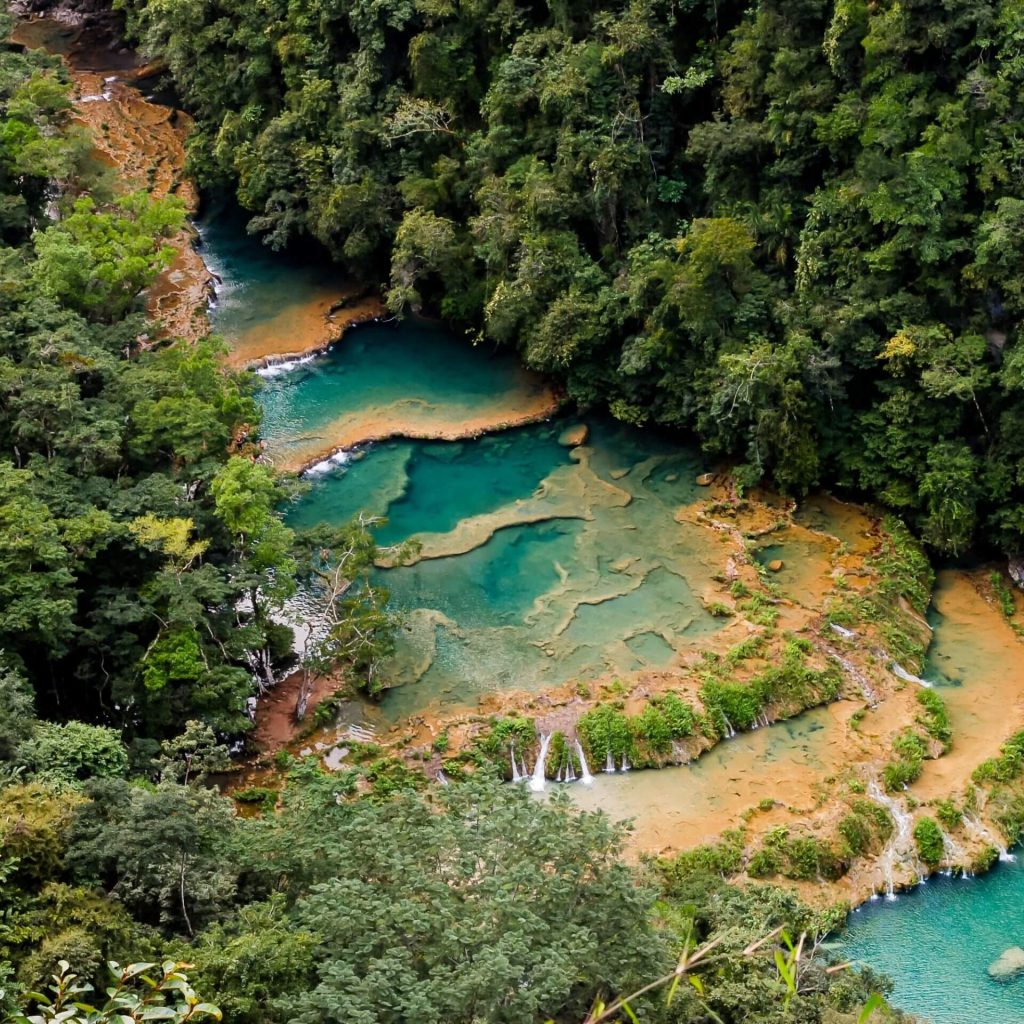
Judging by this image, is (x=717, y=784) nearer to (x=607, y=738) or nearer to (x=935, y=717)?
(x=607, y=738)

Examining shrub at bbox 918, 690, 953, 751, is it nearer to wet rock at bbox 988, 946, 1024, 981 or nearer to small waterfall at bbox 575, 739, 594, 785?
wet rock at bbox 988, 946, 1024, 981

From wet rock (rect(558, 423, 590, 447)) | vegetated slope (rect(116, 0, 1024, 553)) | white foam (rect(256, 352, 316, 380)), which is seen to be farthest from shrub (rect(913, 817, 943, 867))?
white foam (rect(256, 352, 316, 380))

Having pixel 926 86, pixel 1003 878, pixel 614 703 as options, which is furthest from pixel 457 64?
pixel 1003 878

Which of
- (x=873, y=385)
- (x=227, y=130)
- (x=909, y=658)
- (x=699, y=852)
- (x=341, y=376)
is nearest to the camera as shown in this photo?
(x=699, y=852)

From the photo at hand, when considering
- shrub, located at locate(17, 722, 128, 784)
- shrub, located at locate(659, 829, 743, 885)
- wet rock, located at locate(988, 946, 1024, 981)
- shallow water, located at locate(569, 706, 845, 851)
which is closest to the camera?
shrub, located at locate(17, 722, 128, 784)

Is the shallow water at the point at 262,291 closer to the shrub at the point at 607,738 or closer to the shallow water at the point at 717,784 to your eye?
the shrub at the point at 607,738

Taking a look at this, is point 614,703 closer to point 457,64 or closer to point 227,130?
point 457,64
